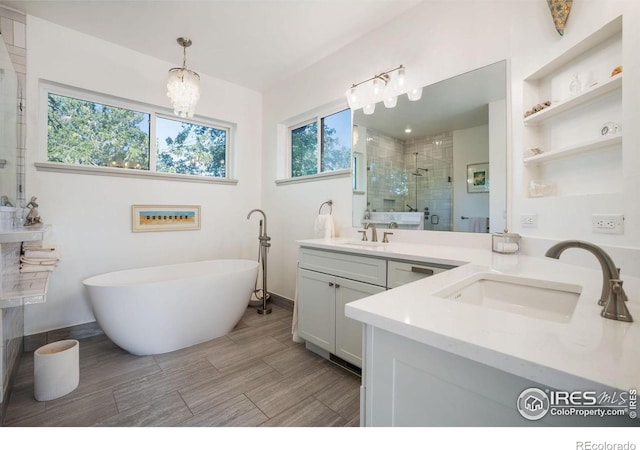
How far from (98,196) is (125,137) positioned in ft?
2.23

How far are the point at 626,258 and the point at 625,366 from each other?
0.96 meters

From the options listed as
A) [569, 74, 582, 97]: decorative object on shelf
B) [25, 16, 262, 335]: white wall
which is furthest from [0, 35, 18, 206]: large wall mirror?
[569, 74, 582, 97]: decorative object on shelf

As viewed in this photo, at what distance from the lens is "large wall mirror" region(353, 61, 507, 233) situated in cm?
179

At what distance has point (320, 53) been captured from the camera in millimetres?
2787

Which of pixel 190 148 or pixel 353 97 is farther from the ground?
pixel 353 97

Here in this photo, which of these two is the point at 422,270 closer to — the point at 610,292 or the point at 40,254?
the point at 610,292

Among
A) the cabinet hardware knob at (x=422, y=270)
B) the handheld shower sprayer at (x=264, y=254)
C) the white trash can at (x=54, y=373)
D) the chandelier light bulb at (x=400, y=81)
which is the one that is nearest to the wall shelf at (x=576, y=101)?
the chandelier light bulb at (x=400, y=81)

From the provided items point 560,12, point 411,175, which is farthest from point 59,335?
point 560,12

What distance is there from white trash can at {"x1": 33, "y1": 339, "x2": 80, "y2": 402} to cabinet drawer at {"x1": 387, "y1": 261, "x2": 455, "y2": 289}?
2.00 meters

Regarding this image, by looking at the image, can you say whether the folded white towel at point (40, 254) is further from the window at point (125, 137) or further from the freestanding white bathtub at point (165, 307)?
the window at point (125, 137)

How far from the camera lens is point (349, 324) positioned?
186 cm

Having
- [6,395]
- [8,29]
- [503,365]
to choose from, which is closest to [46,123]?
[8,29]

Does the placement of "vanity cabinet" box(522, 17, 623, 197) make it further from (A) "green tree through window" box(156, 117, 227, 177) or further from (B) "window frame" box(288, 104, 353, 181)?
(A) "green tree through window" box(156, 117, 227, 177)

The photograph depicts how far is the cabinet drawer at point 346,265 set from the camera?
67.7 inches
